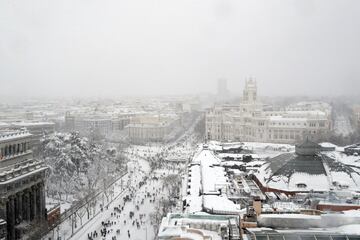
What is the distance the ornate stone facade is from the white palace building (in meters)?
65.8

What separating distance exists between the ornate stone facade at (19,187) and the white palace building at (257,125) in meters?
65.8

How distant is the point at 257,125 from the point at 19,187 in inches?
2923

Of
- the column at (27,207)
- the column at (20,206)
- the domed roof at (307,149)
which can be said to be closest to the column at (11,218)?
the column at (20,206)

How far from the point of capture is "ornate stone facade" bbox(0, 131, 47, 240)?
36969 millimetres

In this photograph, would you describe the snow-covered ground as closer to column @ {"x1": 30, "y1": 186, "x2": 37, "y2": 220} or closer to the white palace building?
column @ {"x1": 30, "y1": 186, "x2": 37, "y2": 220}

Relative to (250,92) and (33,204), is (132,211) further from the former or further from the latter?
(250,92)

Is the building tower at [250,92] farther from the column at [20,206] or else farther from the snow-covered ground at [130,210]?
the column at [20,206]

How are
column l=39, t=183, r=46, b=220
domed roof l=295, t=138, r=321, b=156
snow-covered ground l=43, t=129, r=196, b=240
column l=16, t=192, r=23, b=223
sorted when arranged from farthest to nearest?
domed roof l=295, t=138, r=321, b=156
column l=39, t=183, r=46, b=220
snow-covered ground l=43, t=129, r=196, b=240
column l=16, t=192, r=23, b=223

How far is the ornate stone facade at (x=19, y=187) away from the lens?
37.0 metres

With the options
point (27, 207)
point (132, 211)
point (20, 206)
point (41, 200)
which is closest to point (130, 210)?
point (132, 211)

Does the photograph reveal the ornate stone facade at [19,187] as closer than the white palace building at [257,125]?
Yes

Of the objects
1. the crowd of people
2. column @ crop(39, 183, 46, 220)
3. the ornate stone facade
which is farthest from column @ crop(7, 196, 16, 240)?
the crowd of people

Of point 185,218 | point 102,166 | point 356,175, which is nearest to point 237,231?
point 185,218

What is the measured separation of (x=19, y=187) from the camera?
3850cm
